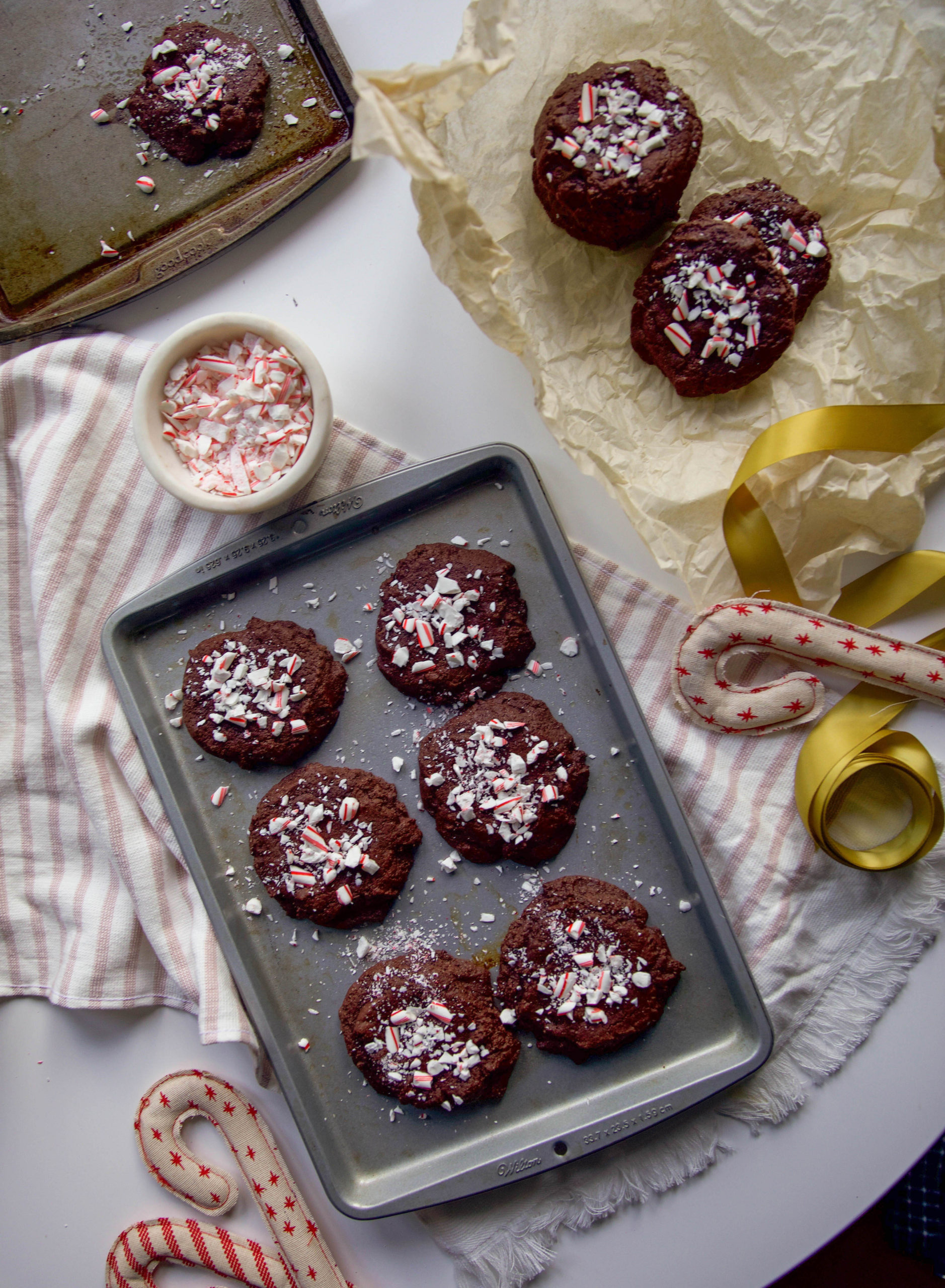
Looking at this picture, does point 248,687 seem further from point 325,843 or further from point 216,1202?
Result: point 216,1202

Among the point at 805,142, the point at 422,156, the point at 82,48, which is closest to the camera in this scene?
the point at 422,156

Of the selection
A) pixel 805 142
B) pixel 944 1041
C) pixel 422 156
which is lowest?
pixel 944 1041

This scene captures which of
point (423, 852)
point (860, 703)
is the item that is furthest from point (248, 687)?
point (860, 703)

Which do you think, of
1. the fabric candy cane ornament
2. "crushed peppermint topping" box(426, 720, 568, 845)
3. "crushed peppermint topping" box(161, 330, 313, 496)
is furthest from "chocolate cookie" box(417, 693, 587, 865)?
the fabric candy cane ornament

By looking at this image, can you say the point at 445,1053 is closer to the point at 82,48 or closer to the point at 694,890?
the point at 694,890

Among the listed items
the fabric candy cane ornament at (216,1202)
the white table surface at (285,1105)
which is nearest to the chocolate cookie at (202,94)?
the white table surface at (285,1105)

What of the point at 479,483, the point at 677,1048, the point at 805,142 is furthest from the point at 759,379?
the point at 677,1048
